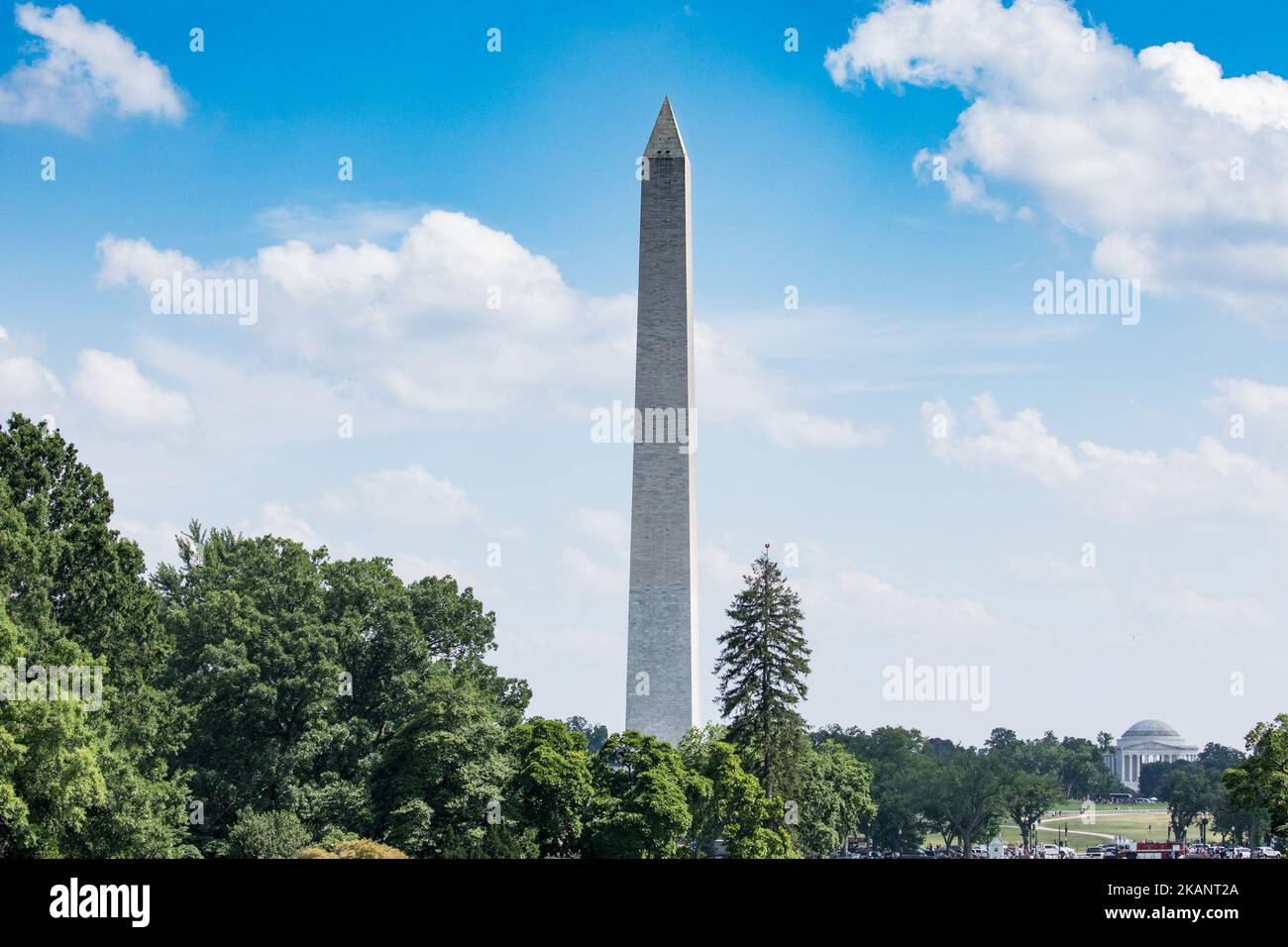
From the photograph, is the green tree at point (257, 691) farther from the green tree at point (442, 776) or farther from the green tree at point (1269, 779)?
the green tree at point (1269, 779)

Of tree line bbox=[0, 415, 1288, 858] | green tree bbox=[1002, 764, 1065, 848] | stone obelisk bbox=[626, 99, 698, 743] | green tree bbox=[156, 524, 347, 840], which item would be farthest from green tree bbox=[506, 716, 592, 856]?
green tree bbox=[1002, 764, 1065, 848]

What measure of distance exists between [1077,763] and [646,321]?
12238cm

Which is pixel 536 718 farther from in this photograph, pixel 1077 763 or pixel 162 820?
pixel 1077 763

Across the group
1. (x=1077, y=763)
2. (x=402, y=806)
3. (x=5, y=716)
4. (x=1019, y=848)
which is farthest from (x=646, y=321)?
(x=1077, y=763)

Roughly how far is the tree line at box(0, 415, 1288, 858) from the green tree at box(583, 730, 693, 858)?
8cm

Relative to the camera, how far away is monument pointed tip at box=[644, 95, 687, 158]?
199 feet

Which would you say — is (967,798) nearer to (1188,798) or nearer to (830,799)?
(1188,798)

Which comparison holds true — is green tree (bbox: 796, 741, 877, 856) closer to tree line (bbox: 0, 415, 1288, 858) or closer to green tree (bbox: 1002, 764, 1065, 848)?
tree line (bbox: 0, 415, 1288, 858)

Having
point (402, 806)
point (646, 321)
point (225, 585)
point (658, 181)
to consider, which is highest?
point (658, 181)

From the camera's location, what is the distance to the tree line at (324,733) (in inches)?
1718

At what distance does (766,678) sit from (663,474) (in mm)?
9195
